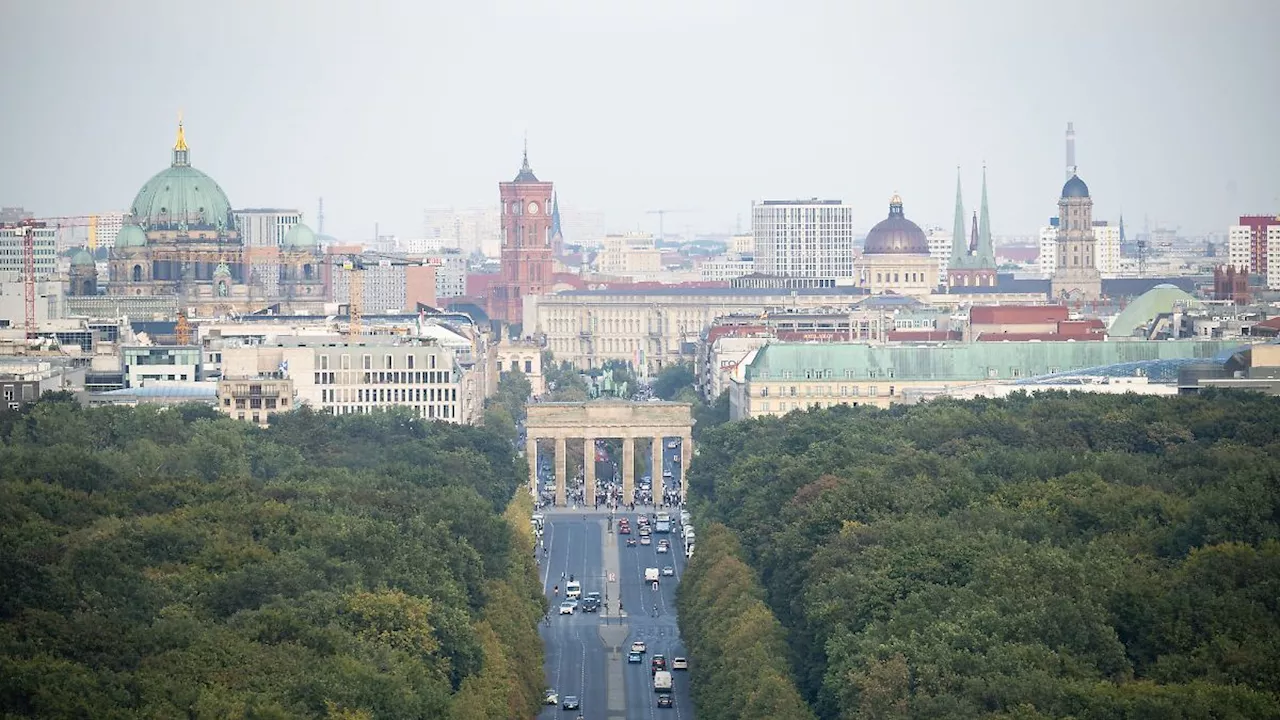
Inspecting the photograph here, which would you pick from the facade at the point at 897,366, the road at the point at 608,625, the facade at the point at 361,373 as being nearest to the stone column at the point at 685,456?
the facade at the point at 897,366

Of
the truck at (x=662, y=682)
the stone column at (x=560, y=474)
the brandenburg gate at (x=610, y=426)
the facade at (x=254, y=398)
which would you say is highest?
the facade at (x=254, y=398)

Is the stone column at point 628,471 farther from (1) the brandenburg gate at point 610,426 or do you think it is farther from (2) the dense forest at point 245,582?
(2) the dense forest at point 245,582

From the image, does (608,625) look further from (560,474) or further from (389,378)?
(389,378)

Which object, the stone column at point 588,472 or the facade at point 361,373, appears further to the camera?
the facade at point 361,373

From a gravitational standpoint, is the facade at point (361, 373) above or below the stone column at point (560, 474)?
above

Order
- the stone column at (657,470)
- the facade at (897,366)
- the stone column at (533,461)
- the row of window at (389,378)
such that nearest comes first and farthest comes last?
the stone column at (533,461), the stone column at (657,470), the row of window at (389,378), the facade at (897,366)

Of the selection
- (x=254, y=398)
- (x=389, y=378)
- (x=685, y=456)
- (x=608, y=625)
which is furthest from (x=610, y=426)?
(x=608, y=625)

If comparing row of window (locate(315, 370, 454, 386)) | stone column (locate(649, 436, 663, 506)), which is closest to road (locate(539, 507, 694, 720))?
stone column (locate(649, 436, 663, 506))
